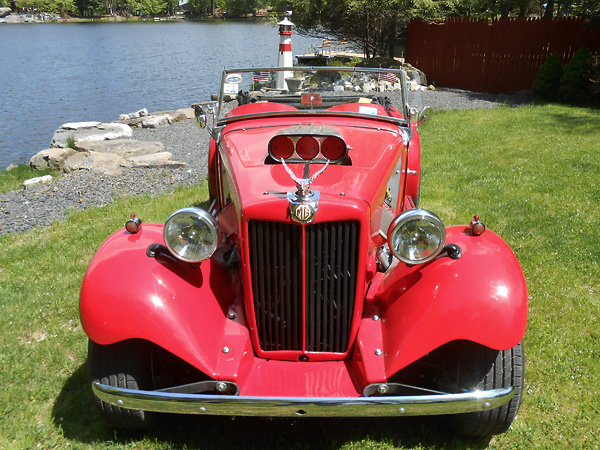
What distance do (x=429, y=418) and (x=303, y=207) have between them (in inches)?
64.0

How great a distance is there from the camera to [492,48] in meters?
15.6

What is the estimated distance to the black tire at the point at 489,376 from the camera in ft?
9.15

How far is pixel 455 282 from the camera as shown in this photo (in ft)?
9.09

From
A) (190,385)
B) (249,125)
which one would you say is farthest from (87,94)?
(190,385)

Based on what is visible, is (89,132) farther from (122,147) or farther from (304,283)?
(304,283)

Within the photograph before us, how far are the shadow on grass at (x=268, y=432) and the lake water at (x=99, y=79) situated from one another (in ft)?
32.6

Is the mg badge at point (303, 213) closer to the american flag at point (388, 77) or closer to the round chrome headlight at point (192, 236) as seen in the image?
the round chrome headlight at point (192, 236)

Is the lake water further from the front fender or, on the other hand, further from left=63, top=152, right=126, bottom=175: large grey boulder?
the front fender

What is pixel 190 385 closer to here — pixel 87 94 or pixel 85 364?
pixel 85 364

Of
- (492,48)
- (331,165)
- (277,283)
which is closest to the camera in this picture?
(277,283)

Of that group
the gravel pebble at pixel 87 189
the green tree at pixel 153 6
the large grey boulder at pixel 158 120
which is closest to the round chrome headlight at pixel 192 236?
the gravel pebble at pixel 87 189

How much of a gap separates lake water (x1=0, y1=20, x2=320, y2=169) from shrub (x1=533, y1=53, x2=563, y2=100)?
1059cm

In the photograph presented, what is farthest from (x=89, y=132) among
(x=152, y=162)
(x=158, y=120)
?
(x=152, y=162)

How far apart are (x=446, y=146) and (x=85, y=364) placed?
7321 millimetres
